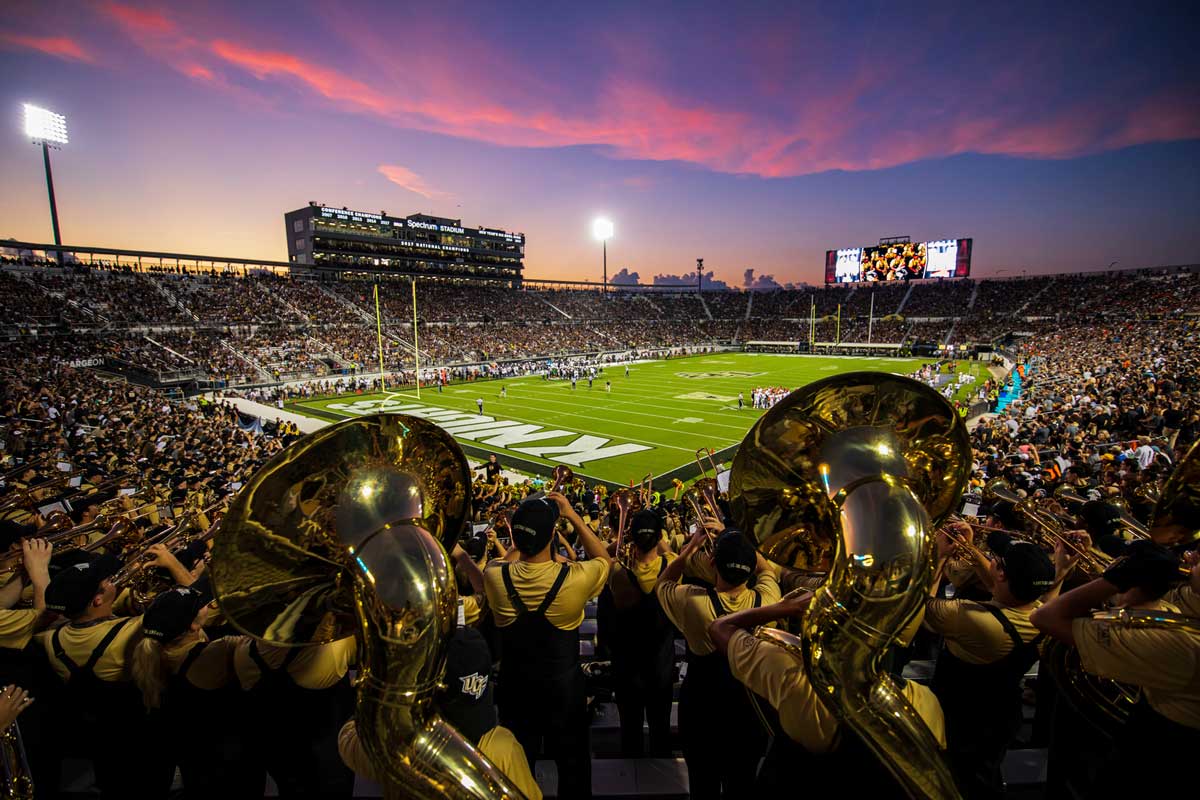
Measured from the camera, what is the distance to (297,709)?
2.30m

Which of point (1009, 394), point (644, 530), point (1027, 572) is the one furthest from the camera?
point (1009, 394)

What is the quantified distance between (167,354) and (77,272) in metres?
13.1

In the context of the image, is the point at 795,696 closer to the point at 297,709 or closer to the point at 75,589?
the point at 297,709

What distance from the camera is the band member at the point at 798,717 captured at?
160 centimetres

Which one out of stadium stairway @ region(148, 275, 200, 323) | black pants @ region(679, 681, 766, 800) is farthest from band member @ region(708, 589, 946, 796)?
stadium stairway @ region(148, 275, 200, 323)

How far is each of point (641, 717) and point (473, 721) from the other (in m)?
1.58

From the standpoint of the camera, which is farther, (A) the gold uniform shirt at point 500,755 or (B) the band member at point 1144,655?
(A) the gold uniform shirt at point 500,755

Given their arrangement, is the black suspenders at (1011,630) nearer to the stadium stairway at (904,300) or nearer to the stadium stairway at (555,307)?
the stadium stairway at (555,307)

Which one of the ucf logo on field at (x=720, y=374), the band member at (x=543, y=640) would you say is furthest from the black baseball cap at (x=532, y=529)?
the ucf logo on field at (x=720, y=374)

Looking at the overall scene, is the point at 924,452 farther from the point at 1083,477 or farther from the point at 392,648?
the point at 1083,477

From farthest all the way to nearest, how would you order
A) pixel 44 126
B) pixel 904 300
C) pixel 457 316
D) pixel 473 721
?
pixel 904 300, pixel 457 316, pixel 44 126, pixel 473 721

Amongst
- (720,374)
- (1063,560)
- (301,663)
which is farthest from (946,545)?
(720,374)

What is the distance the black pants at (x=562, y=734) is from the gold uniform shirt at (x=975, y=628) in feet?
5.35

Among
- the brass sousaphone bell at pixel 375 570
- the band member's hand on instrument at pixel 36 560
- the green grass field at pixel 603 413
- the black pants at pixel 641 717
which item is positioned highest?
the brass sousaphone bell at pixel 375 570
